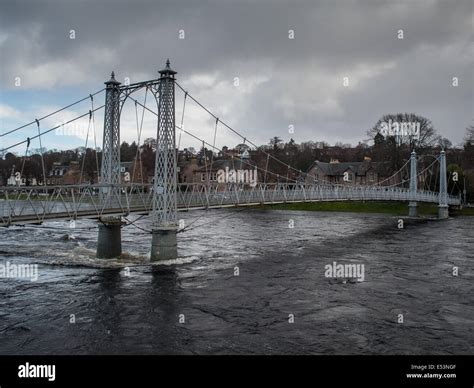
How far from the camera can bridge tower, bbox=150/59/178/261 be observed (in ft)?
76.5

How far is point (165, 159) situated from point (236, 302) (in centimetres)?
927

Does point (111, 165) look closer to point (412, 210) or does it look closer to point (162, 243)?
point (162, 243)

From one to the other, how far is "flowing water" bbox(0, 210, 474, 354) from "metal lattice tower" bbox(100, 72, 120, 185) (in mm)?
4630

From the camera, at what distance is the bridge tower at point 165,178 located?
76.5ft

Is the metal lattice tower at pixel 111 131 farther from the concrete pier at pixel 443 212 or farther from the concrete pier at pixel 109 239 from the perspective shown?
the concrete pier at pixel 443 212

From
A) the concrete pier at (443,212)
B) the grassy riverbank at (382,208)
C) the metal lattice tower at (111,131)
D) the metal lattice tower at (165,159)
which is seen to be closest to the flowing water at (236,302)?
the metal lattice tower at (165,159)

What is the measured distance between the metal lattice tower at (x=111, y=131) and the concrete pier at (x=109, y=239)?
219 centimetres

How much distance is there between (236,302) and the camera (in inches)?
651

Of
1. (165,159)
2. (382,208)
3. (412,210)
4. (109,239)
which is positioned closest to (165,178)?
(165,159)

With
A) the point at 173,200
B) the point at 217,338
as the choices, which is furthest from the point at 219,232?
the point at 217,338

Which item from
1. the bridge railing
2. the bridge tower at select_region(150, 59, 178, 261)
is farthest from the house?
the bridge tower at select_region(150, 59, 178, 261)
